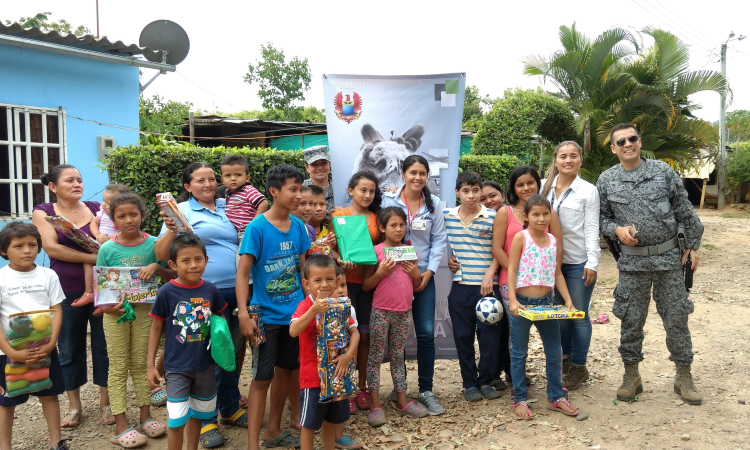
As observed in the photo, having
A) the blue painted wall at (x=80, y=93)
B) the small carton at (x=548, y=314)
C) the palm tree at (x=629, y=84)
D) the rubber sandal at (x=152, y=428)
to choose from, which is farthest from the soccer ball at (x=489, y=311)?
the palm tree at (x=629, y=84)

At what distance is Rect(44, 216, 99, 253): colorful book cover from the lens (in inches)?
145

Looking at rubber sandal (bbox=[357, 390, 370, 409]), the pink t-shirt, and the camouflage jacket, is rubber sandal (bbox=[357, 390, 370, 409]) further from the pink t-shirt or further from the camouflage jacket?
the camouflage jacket

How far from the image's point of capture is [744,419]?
378 cm

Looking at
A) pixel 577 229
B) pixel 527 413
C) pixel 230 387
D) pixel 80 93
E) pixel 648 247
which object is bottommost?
pixel 527 413

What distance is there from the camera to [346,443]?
3523mm

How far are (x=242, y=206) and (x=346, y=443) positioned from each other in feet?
6.22

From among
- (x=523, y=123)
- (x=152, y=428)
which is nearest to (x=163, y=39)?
(x=152, y=428)

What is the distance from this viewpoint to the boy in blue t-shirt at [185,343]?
3.11 m

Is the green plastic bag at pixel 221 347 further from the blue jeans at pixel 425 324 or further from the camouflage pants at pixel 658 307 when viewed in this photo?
the camouflage pants at pixel 658 307

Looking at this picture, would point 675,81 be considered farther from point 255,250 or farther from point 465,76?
point 255,250

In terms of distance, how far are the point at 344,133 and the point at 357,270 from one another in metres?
1.56

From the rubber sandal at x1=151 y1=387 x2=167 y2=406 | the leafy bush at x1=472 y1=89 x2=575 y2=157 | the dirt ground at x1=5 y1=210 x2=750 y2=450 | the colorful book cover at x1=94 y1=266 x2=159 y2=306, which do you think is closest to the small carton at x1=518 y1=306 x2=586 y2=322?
the dirt ground at x1=5 y1=210 x2=750 y2=450

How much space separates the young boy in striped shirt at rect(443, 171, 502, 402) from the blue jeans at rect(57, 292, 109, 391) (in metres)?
2.77

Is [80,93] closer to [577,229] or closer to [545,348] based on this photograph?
[577,229]
